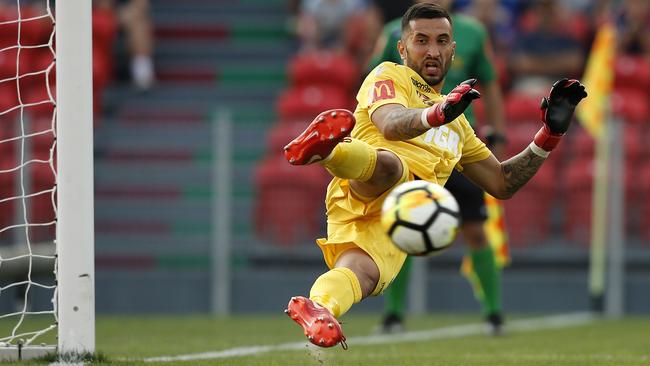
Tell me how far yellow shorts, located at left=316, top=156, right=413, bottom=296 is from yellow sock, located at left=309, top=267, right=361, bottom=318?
21 centimetres

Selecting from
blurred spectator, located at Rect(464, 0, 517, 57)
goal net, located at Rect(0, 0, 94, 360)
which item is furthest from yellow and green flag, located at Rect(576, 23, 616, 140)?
goal net, located at Rect(0, 0, 94, 360)

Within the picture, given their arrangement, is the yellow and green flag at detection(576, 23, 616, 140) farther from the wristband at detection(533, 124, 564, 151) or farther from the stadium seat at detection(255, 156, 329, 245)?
the wristband at detection(533, 124, 564, 151)

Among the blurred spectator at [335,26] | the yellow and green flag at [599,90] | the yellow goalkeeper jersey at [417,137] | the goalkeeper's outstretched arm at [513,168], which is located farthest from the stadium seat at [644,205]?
the yellow goalkeeper jersey at [417,137]

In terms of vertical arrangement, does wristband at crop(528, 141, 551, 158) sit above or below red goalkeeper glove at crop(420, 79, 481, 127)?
below

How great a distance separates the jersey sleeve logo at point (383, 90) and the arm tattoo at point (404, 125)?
0.15 m

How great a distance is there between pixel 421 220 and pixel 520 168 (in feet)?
4.58

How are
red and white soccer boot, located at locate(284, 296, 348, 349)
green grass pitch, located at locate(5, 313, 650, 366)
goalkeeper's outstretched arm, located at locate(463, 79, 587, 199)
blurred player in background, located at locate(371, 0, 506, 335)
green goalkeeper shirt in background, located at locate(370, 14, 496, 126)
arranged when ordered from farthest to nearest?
1. green goalkeeper shirt in background, located at locate(370, 14, 496, 126)
2. blurred player in background, located at locate(371, 0, 506, 335)
3. green grass pitch, located at locate(5, 313, 650, 366)
4. goalkeeper's outstretched arm, located at locate(463, 79, 587, 199)
5. red and white soccer boot, located at locate(284, 296, 348, 349)

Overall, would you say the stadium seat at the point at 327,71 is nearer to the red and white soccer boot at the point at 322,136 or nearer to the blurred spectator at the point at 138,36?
the blurred spectator at the point at 138,36

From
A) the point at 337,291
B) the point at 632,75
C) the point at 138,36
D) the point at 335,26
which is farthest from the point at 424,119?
the point at 138,36

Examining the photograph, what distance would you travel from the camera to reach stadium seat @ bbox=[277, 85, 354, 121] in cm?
1306

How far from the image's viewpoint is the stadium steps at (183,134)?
12.4m

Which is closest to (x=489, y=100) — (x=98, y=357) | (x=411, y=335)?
(x=411, y=335)

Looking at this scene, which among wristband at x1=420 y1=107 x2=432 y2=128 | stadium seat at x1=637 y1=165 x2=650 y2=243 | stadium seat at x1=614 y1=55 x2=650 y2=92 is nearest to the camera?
wristband at x1=420 y1=107 x2=432 y2=128

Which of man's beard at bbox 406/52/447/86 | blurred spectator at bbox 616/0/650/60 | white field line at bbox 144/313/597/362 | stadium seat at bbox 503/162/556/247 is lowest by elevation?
white field line at bbox 144/313/597/362
